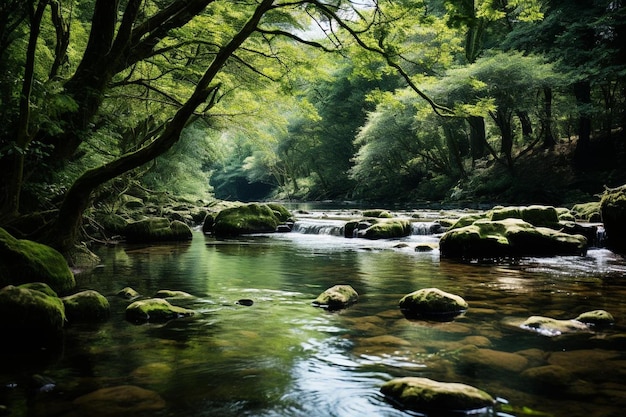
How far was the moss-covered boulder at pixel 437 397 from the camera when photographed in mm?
3348

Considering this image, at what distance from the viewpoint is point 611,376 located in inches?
156

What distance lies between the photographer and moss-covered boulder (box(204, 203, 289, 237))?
1875cm

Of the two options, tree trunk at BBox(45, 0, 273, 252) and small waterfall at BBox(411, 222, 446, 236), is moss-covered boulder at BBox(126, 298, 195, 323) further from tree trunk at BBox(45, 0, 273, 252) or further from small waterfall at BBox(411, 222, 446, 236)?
small waterfall at BBox(411, 222, 446, 236)

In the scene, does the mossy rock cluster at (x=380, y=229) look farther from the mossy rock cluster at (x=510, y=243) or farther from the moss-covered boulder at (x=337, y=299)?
the moss-covered boulder at (x=337, y=299)

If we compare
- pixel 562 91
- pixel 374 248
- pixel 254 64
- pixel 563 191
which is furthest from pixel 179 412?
pixel 562 91

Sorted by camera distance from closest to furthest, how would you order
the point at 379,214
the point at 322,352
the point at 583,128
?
the point at 322,352
the point at 379,214
the point at 583,128

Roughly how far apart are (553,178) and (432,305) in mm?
Answer: 23673

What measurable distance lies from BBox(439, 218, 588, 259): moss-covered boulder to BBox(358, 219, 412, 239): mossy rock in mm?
4341

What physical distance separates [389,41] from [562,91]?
75.0ft

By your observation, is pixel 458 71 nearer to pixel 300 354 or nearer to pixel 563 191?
→ pixel 563 191

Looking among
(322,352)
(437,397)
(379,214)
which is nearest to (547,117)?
(379,214)

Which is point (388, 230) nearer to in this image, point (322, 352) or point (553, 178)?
point (322, 352)

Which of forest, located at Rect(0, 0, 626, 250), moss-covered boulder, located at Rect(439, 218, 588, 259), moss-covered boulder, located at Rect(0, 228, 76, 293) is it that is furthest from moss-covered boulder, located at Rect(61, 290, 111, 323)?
moss-covered boulder, located at Rect(439, 218, 588, 259)

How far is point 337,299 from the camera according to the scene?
658 cm
